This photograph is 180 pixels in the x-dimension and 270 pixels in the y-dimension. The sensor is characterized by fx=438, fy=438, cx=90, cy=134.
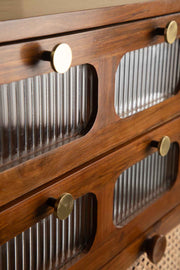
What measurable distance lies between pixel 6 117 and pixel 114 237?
309mm

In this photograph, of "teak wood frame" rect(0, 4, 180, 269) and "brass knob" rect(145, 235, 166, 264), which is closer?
"teak wood frame" rect(0, 4, 180, 269)

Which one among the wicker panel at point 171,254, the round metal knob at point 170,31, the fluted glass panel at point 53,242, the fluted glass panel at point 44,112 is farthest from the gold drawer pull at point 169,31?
the wicker panel at point 171,254

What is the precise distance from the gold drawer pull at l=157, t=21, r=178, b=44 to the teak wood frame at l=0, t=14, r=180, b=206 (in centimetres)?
1

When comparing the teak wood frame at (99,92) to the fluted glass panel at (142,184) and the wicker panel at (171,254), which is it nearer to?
the fluted glass panel at (142,184)

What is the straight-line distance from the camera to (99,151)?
0.61 metres

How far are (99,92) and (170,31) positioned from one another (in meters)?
0.15

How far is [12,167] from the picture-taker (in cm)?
48

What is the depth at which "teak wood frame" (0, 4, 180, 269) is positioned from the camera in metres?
0.48

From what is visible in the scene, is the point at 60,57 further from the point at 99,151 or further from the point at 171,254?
the point at 171,254

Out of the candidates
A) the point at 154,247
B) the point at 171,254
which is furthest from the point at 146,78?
the point at 171,254

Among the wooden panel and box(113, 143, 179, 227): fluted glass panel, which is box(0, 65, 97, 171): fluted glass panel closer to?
the wooden panel

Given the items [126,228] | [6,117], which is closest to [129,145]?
[126,228]

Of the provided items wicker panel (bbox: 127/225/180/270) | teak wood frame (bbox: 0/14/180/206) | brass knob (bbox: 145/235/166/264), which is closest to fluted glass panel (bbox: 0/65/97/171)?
teak wood frame (bbox: 0/14/180/206)

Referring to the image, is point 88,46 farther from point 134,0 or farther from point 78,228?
point 78,228
